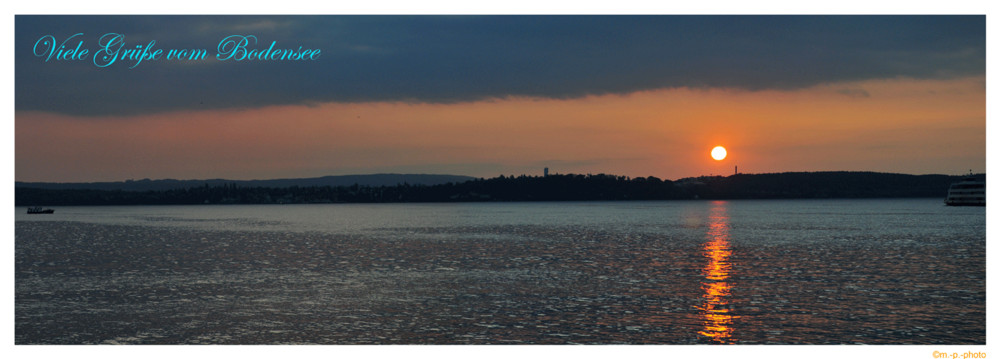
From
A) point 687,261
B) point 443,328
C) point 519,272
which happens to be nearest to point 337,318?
point 443,328

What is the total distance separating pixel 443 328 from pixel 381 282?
45.6 ft

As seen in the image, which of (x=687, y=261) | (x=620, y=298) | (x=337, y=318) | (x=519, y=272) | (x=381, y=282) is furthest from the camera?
(x=687, y=261)

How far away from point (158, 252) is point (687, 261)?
130 ft

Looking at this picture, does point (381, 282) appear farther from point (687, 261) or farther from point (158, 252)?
point (158, 252)

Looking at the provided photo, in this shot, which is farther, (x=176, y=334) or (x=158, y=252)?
(x=158, y=252)

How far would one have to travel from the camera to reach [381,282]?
125 ft

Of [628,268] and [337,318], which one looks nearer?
[337,318]

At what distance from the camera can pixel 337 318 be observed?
86.7 feet
